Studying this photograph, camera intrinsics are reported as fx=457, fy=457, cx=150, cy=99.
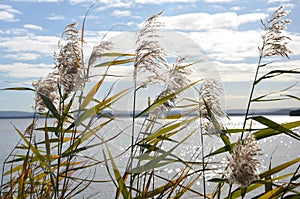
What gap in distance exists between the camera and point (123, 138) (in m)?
2.26

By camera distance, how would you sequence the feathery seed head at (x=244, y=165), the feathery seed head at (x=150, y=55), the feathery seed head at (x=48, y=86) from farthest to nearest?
the feathery seed head at (x=48, y=86) → the feathery seed head at (x=150, y=55) → the feathery seed head at (x=244, y=165)

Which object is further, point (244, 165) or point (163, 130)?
point (163, 130)

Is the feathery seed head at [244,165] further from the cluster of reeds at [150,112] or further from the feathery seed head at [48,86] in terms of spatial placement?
the feathery seed head at [48,86]

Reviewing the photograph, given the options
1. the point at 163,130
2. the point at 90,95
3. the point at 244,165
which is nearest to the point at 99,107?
the point at 90,95

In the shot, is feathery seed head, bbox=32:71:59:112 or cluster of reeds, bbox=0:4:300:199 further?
feathery seed head, bbox=32:71:59:112

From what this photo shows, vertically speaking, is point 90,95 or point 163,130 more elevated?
point 90,95

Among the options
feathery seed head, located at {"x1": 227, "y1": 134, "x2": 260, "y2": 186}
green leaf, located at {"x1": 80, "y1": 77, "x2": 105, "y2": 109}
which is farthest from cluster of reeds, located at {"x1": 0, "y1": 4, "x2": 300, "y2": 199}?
feathery seed head, located at {"x1": 227, "y1": 134, "x2": 260, "y2": 186}

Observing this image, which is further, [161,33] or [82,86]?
[161,33]

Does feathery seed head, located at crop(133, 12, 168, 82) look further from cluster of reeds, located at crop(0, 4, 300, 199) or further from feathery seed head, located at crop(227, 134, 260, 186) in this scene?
feathery seed head, located at crop(227, 134, 260, 186)

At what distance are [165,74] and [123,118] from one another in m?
0.45

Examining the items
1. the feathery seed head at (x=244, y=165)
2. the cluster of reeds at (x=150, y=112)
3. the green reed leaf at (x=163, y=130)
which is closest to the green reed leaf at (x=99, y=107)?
the cluster of reeds at (x=150, y=112)

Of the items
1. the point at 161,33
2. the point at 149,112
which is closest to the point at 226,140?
the point at 149,112

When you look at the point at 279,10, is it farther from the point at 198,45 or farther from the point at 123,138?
the point at 123,138

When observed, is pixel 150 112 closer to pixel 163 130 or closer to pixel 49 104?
pixel 163 130
